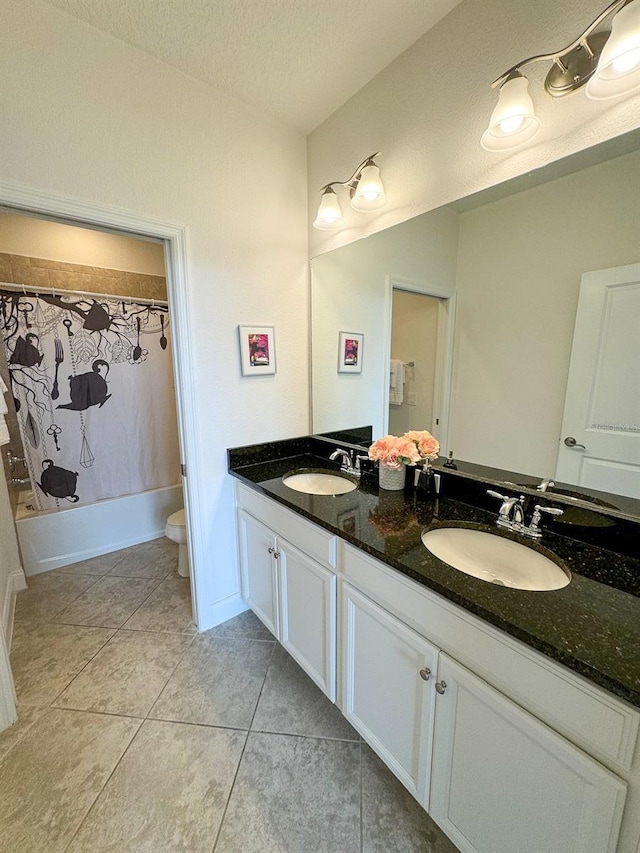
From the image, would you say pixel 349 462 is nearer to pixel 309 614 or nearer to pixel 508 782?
pixel 309 614

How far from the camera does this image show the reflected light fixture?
1495 mm

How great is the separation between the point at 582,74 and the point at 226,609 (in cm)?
260

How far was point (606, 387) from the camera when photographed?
106 centimetres

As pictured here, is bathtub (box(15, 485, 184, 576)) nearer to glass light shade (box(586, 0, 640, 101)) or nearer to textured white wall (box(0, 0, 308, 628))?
textured white wall (box(0, 0, 308, 628))

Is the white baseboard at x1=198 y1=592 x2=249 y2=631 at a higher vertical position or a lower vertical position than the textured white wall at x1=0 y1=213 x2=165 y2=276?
lower

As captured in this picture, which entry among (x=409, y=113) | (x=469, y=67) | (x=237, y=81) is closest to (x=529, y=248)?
(x=469, y=67)

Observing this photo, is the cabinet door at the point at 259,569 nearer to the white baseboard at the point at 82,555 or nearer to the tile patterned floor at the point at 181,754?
the tile patterned floor at the point at 181,754

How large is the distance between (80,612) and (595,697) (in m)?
2.47

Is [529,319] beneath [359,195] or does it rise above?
beneath

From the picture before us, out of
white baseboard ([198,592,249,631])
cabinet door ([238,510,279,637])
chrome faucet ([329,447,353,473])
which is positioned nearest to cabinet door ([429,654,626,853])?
cabinet door ([238,510,279,637])

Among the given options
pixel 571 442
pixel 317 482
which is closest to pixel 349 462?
pixel 317 482

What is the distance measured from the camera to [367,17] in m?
1.27

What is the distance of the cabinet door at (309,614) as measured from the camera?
4.37ft

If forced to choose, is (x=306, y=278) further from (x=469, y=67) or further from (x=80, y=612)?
(x=80, y=612)
